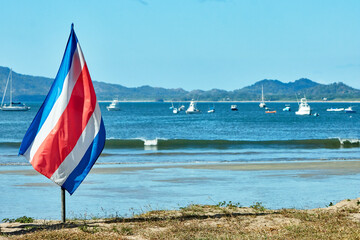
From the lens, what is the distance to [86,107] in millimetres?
11594

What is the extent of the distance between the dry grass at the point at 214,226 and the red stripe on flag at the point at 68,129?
1244 millimetres

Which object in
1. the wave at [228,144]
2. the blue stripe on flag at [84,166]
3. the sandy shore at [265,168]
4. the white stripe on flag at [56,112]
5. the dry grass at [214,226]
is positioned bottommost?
the wave at [228,144]

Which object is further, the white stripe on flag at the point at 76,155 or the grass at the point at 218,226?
the white stripe on flag at the point at 76,155

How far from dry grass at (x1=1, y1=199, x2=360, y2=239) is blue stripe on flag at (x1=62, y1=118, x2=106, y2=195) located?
816 millimetres

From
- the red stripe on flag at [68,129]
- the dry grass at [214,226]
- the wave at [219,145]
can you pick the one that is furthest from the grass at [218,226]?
the wave at [219,145]

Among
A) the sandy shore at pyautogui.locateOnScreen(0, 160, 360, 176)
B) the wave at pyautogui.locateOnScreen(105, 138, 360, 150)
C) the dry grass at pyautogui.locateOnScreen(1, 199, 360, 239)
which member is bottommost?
the wave at pyautogui.locateOnScreen(105, 138, 360, 150)

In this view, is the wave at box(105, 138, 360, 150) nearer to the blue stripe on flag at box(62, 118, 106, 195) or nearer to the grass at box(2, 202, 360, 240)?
the grass at box(2, 202, 360, 240)

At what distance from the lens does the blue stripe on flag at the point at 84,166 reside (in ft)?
37.7

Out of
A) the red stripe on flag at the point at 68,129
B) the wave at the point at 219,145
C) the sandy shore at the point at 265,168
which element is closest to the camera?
the red stripe on flag at the point at 68,129

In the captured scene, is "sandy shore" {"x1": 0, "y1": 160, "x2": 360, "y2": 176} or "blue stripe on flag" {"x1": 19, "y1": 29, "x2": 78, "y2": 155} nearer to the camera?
"blue stripe on flag" {"x1": 19, "y1": 29, "x2": 78, "y2": 155}

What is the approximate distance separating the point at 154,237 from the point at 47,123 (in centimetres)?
293

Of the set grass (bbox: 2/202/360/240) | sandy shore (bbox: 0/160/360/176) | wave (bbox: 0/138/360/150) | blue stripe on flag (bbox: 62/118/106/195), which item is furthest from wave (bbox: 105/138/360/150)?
blue stripe on flag (bbox: 62/118/106/195)

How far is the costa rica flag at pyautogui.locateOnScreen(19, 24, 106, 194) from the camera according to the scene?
11430 mm

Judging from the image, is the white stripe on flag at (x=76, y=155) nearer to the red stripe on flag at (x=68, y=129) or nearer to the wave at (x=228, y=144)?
the red stripe on flag at (x=68, y=129)
